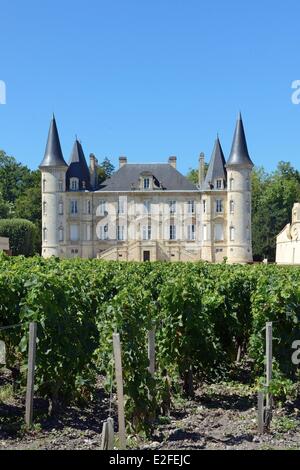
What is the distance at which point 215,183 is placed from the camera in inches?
2183

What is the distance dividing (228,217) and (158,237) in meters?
6.75

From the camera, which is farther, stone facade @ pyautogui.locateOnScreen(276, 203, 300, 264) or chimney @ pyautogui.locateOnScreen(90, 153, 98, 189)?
chimney @ pyautogui.locateOnScreen(90, 153, 98, 189)

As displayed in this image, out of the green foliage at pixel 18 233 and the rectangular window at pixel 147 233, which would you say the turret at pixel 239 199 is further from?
the green foliage at pixel 18 233

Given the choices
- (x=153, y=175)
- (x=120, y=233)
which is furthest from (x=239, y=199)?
(x=120, y=233)

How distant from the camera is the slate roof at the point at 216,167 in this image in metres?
55.6

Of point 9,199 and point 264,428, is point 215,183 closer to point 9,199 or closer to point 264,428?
point 9,199

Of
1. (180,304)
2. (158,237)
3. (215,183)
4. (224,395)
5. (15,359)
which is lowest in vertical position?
(224,395)

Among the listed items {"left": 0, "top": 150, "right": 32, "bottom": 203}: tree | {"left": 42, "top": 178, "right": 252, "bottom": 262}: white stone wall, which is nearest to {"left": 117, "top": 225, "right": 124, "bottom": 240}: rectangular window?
{"left": 42, "top": 178, "right": 252, "bottom": 262}: white stone wall

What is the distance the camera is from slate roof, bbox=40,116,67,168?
54.5m

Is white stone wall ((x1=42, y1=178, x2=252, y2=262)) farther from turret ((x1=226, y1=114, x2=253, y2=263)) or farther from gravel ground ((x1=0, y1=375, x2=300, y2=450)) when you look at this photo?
gravel ground ((x1=0, y1=375, x2=300, y2=450))

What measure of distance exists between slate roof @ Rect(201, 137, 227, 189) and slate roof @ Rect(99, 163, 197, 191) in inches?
59.7

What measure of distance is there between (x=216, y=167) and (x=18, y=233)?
19786 mm
